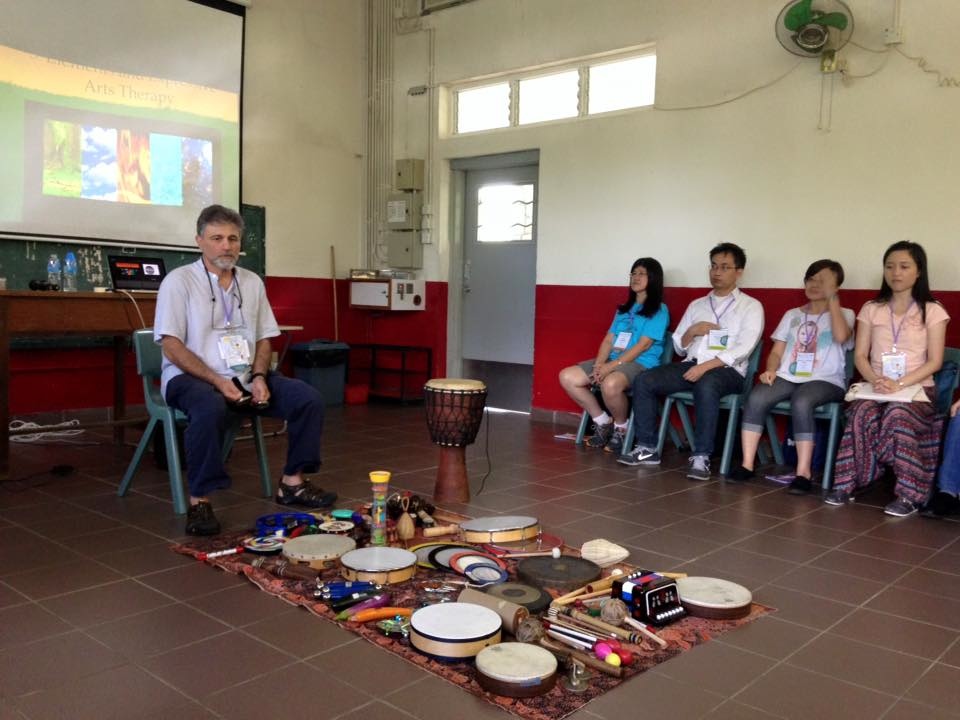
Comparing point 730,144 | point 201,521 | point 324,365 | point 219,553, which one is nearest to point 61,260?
point 324,365

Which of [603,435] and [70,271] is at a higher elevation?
[70,271]

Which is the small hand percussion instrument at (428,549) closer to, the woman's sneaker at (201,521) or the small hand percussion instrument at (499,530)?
the small hand percussion instrument at (499,530)

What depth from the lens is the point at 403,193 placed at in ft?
24.0

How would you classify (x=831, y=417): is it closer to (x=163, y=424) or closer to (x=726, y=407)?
(x=726, y=407)

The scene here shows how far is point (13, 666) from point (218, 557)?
2.92 feet

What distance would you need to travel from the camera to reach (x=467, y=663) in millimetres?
2168

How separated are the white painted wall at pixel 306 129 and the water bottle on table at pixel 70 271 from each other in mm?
1590

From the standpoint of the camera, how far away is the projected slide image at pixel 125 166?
A: 557 cm

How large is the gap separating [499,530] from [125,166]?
4449mm

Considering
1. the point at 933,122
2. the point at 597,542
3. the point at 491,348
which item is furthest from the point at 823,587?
the point at 491,348

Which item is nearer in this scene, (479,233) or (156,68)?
(156,68)

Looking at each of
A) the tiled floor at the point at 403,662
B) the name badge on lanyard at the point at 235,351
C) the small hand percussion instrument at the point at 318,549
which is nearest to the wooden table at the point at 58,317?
the tiled floor at the point at 403,662

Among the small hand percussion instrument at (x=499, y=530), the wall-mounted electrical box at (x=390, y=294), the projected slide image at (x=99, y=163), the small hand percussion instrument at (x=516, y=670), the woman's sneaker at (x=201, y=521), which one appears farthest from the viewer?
the wall-mounted electrical box at (x=390, y=294)

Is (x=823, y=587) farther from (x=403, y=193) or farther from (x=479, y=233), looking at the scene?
(x=403, y=193)
